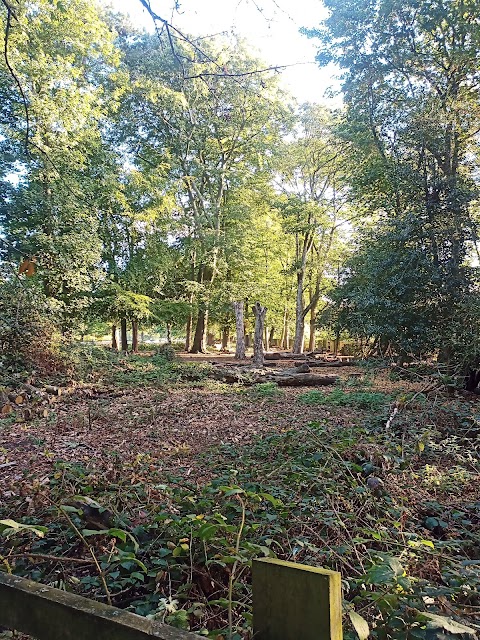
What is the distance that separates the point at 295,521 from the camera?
8.86 ft

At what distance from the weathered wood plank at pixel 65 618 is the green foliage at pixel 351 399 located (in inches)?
268

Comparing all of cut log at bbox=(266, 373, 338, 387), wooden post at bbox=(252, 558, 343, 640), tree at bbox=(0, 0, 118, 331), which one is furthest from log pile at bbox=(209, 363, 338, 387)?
wooden post at bbox=(252, 558, 343, 640)

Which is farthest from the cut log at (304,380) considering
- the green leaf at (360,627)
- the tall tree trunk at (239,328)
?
the green leaf at (360,627)

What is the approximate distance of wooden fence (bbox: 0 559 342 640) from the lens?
0.84 meters

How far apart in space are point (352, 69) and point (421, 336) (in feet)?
26.0

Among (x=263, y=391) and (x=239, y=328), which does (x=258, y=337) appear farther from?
(x=263, y=391)

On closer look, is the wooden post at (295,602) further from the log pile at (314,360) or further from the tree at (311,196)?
the tree at (311,196)

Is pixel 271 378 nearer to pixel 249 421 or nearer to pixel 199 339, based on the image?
pixel 249 421

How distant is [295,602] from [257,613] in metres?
0.11

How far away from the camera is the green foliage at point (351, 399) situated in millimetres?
7790

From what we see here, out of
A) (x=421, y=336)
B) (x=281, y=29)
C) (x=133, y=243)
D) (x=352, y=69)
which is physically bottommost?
(x=421, y=336)

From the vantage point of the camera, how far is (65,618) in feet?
3.50

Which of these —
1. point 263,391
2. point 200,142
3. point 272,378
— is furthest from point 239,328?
point 263,391

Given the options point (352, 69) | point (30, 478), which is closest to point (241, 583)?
point (30, 478)
